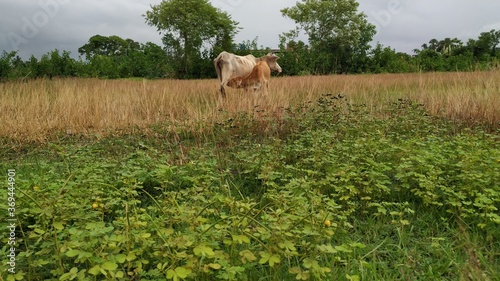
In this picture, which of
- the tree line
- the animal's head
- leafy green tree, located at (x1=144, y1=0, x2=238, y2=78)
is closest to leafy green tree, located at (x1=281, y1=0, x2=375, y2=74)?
the tree line

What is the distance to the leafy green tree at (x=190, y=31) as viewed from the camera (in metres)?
25.9

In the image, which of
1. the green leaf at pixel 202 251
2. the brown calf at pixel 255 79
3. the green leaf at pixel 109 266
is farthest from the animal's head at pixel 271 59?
the green leaf at pixel 109 266

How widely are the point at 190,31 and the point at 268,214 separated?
26495 millimetres

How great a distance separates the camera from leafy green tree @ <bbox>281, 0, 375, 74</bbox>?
2745 cm

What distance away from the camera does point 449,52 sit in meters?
25.5

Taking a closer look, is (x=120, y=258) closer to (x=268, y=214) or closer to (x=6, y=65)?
(x=268, y=214)

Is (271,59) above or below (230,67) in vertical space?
above

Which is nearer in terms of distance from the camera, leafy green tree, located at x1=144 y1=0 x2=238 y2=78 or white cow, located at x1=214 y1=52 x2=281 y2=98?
white cow, located at x1=214 y1=52 x2=281 y2=98

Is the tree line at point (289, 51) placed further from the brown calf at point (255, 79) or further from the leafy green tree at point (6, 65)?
the brown calf at point (255, 79)

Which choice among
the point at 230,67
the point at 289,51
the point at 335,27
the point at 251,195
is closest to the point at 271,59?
the point at 230,67

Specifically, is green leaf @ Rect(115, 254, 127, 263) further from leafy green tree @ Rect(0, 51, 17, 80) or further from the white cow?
leafy green tree @ Rect(0, 51, 17, 80)

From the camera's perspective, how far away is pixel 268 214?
1.86 meters

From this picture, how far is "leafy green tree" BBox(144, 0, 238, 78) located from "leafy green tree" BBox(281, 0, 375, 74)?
732 centimetres

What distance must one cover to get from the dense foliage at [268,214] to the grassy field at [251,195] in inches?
0.5
